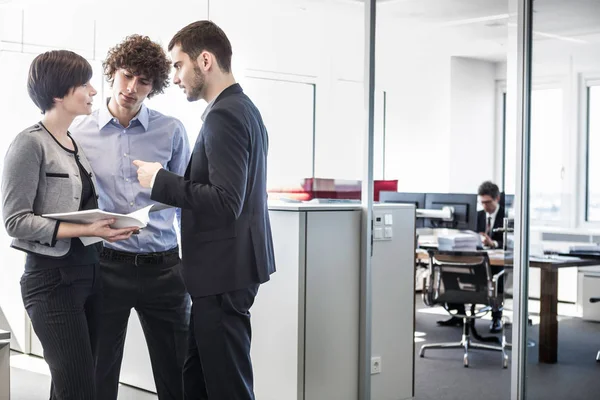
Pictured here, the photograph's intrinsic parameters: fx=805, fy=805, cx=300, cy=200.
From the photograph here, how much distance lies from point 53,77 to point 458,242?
4289 millimetres

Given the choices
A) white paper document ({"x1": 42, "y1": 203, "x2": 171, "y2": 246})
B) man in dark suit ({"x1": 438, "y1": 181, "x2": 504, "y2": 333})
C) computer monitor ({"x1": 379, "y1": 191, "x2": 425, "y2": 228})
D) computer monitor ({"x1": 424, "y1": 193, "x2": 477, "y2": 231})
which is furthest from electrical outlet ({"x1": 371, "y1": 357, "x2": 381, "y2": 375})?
computer monitor ({"x1": 379, "y1": 191, "x2": 425, "y2": 228})

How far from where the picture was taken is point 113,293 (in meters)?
2.85

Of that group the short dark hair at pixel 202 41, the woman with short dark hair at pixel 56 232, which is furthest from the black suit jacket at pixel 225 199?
the woman with short dark hair at pixel 56 232

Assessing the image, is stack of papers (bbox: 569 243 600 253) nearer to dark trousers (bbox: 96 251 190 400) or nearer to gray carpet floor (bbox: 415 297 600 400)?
gray carpet floor (bbox: 415 297 600 400)

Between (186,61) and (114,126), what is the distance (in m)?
0.58

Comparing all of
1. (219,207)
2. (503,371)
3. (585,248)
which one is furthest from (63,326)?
(503,371)

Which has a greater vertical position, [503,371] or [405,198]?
[405,198]

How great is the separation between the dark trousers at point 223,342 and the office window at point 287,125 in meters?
4.84

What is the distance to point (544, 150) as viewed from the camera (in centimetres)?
368

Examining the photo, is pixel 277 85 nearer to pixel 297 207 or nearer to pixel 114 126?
pixel 297 207

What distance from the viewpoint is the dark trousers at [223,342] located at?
2420 millimetres

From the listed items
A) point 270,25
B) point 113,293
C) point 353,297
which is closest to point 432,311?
point 270,25

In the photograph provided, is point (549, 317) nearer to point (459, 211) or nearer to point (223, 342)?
point (223, 342)

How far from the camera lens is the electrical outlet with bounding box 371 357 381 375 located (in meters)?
4.09
